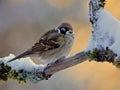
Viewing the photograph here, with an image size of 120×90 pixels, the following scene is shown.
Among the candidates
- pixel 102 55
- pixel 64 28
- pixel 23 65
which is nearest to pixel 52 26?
pixel 64 28

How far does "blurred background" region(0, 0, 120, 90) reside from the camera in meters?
4.57

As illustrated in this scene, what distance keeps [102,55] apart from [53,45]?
797 mm

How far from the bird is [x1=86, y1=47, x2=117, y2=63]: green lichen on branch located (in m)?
0.63

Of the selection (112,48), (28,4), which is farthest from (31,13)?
(112,48)

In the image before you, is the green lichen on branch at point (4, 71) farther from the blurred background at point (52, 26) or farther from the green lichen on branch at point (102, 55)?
the blurred background at point (52, 26)

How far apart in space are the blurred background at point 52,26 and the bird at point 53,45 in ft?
4.79

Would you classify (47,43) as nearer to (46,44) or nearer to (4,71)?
(46,44)

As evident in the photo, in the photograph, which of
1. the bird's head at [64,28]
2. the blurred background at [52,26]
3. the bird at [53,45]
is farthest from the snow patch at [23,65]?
the blurred background at [52,26]

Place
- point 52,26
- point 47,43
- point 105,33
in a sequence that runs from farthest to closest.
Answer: point 52,26, point 47,43, point 105,33

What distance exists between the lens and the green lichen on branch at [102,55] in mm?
1965

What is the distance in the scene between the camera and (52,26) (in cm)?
516

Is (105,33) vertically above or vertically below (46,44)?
below

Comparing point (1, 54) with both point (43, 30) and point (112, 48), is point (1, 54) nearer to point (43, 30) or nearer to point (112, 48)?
point (43, 30)

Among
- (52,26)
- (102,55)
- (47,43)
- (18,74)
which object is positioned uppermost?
(52,26)
